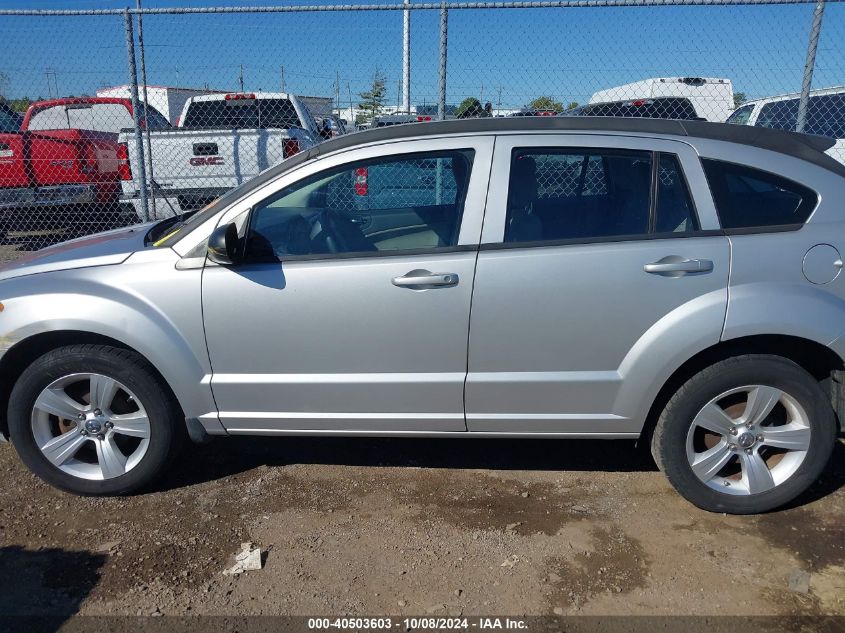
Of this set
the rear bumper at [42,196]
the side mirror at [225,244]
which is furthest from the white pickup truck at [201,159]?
the side mirror at [225,244]

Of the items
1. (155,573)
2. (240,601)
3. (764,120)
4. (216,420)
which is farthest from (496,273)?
(764,120)

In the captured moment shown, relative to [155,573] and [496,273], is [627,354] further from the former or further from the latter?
[155,573]

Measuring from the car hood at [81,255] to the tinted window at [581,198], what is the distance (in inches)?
73.4

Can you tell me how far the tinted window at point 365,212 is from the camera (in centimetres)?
328

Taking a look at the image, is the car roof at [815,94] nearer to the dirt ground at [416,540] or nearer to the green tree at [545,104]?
the green tree at [545,104]

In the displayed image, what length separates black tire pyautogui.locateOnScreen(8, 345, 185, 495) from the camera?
10.9 feet

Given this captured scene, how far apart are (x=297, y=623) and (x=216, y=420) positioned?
1122 mm

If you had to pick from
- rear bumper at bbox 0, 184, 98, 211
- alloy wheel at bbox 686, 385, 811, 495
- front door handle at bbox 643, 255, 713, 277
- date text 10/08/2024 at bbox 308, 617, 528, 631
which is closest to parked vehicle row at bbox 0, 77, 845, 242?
rear bumper at bbox 0, 184, 98, 211

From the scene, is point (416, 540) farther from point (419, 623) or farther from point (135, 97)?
point (135, 97)

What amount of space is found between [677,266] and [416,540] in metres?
1.69

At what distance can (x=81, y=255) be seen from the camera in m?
3.45

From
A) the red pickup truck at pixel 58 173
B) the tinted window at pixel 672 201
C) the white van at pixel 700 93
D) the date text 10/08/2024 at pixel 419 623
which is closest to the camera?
the date text 10/08/2024 at pixel 419 623

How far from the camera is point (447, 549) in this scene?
10.2ft

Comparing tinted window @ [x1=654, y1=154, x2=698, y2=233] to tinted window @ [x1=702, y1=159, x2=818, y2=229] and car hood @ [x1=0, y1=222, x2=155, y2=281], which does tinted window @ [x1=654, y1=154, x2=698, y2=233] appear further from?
car hood @ [x1=0, y1=222, x2=155, y2=281]
